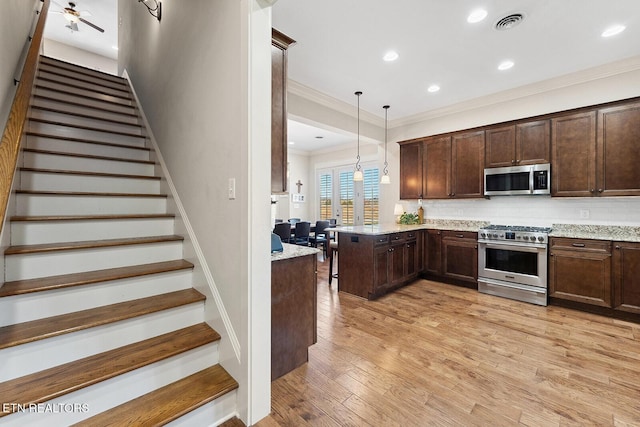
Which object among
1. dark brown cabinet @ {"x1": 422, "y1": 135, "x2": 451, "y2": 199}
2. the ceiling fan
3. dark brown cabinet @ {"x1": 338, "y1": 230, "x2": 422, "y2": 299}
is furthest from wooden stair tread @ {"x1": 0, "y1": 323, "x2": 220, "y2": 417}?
the ceiling fan

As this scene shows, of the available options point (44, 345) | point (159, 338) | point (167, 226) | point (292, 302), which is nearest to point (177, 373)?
point (159, 338)

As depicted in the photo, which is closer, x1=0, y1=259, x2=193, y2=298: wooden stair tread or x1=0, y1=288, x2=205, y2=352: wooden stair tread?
x1=0, y1=288, x2=205, y2=352: wooden stair tread

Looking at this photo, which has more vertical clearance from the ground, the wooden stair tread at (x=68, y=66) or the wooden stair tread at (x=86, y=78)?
the wooden stair tread at (x=68, y=66)

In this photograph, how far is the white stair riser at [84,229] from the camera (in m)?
1.79

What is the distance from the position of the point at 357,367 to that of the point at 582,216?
3697 millimetres

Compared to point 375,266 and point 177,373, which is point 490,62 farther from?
point 177,373

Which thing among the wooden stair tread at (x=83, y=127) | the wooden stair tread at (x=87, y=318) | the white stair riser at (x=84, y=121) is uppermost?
the white stair riser at (x=84, y=121)

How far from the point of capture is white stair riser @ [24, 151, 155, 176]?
230 cm

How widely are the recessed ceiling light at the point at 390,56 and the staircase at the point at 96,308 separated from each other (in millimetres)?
2879

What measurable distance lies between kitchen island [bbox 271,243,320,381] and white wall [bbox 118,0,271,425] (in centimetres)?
35

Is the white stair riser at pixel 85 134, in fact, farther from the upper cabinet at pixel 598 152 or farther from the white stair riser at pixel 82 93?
the upper cabinet at pixel 598 152

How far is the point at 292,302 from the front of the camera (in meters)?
2.08

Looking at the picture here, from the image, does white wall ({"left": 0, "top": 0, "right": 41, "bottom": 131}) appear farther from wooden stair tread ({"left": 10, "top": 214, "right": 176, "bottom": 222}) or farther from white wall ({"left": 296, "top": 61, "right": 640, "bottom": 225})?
white wall ({"left": 296, "top": 61, "right": 640, "bottom": 225})

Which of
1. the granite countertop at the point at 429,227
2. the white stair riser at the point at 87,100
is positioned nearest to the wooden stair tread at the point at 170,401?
the granite countertop at the point at 429,227
